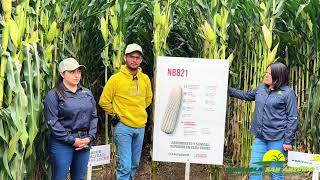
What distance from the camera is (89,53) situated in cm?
639

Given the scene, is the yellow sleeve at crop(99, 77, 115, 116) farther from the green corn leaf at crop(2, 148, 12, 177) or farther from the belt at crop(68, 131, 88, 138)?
the green corn leaf at crop(2, 148, 12, 177)

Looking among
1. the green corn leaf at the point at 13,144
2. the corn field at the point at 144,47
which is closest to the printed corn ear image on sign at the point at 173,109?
the corn field at the point at 144,47

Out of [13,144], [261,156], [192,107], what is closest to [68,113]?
[13,144]

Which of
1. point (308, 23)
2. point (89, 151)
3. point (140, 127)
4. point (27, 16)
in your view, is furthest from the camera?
point (308, 23)

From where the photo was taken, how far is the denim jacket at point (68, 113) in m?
4.02

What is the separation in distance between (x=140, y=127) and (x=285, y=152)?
147cm

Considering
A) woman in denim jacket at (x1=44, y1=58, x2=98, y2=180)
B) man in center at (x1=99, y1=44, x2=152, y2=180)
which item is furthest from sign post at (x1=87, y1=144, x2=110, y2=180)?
woman in denim jacket at (x1=44, y1=58, x2=98, y2=180)

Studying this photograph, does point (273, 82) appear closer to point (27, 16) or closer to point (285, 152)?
point (285, 152)

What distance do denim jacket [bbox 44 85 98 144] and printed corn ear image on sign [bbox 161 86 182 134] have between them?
0.92 m

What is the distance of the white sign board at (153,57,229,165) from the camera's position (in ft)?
16.0

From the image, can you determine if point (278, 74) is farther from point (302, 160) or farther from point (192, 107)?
point (192, 107)

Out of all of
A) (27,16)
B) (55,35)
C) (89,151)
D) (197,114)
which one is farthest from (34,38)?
(197,114)

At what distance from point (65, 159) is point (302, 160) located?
7.20 ft

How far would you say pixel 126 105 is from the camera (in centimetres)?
480
